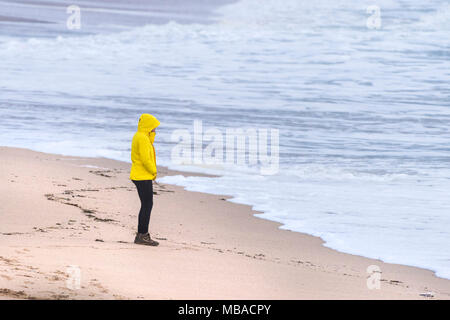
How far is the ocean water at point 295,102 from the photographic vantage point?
10.5 metres

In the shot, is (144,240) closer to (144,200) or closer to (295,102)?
(144,200)

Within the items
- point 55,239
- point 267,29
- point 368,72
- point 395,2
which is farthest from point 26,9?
point 55,239

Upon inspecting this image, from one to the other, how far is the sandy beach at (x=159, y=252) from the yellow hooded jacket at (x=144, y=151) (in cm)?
69

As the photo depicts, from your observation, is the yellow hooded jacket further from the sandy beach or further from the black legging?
the sandy beach

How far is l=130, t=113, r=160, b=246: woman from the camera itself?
7.28 metres

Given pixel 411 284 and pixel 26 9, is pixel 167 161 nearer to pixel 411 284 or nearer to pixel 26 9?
pixel 411 284

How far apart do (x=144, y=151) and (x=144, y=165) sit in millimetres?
142

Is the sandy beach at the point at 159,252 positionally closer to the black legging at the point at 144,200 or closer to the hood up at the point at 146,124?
the black legging at the point at 144,200

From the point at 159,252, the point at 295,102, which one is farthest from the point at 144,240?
the point at 295,102

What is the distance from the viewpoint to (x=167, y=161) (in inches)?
533

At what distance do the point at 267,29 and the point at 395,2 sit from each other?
930 cm

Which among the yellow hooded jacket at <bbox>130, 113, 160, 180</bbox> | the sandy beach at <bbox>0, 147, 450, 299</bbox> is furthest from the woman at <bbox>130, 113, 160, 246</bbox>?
the sandy beach at <bbox>0, 147, 450, 299</bbox>

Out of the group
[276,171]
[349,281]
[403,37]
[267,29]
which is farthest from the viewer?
[267,29]

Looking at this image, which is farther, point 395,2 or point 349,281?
point 395,2
